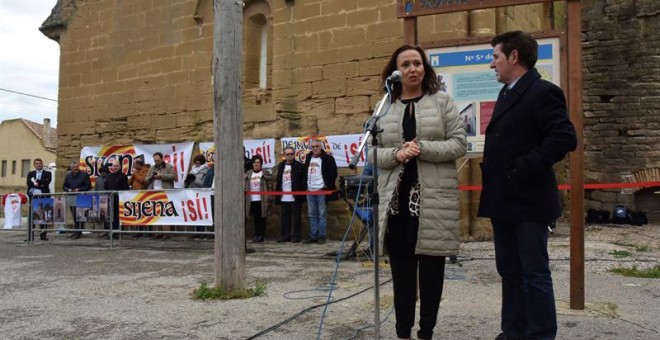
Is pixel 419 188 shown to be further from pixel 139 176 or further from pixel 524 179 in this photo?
pixel 139 176

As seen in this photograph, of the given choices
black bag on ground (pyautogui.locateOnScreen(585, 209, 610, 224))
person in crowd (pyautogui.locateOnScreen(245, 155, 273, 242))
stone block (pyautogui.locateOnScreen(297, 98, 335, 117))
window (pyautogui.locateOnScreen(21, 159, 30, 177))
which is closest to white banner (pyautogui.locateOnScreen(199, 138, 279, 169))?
person in crowd (pyautogui.locateOnScreen(245, 155, 273, 242))

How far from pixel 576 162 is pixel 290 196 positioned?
6.18 meters

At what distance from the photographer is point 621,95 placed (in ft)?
39.5

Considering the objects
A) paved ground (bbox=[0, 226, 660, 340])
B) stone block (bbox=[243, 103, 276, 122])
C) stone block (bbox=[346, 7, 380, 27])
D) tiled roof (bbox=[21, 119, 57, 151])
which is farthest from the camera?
tiled roof (bbox=[21, 119, 57, 151])

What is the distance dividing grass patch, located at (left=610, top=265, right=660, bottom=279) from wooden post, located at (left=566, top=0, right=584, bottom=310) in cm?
186

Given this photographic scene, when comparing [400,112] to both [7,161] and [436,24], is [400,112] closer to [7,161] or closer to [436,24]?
[436,24]

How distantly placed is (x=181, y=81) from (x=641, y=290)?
396 inches

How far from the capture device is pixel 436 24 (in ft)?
30.6

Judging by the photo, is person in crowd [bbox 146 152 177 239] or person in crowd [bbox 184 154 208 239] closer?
person in crowd [bbox 184 154 208 239]

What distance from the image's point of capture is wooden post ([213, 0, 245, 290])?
207 inches

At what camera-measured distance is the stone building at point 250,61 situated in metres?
10.1

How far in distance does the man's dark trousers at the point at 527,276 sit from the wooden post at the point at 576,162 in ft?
4.27

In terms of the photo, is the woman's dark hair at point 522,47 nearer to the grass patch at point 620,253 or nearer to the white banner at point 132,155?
the grass patch at point 620,253

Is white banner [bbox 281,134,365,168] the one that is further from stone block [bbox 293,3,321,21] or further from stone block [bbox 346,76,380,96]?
stone block [bbox 293,3,321,21]
